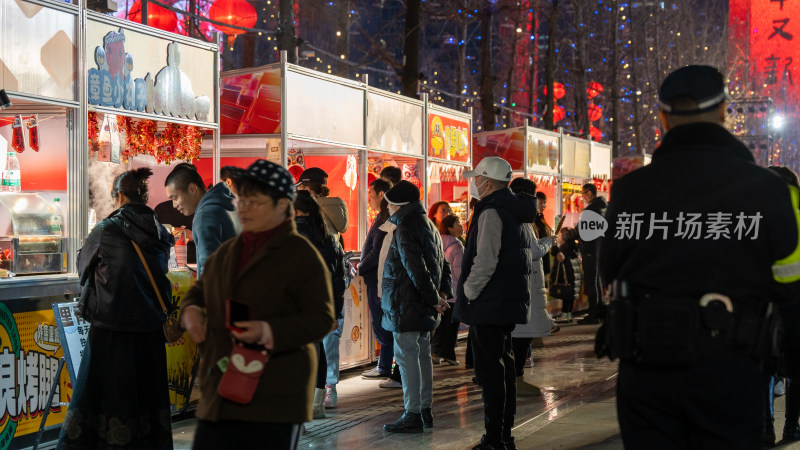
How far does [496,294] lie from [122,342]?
258cm

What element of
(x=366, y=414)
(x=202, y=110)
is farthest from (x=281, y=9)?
(x=366, y=414)

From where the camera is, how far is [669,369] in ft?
11.7

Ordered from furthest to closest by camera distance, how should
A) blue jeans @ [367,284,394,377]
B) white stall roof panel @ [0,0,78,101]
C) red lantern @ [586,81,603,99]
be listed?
red lantern @ [586,81,603,99] < blue jeans @ [367,284,394,377] < white stall roof panel @ [0,0,78,101]

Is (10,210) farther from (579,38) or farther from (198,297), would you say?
(579,38)

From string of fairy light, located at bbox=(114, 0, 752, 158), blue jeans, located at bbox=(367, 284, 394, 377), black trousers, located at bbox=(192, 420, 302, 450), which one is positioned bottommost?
blue jeans, located at bbox=(367, 284, 394, 377)

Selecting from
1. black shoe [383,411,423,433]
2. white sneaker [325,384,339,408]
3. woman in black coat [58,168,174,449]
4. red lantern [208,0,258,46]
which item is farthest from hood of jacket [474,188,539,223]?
red lantern [208,0,258,46]

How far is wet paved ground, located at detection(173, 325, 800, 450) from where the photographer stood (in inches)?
307

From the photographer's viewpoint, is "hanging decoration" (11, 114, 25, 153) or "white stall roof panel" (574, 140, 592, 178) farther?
"white stall roof panel" (574, 140, 592, 178)

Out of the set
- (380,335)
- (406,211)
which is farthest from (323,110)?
(406,211)

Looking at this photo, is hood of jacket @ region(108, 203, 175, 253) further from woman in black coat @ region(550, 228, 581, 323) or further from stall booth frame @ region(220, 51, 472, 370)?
woman in black coat @ region(550, 228, 581, 323)

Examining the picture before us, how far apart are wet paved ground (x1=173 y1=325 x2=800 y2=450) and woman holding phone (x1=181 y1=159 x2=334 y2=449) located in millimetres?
3822

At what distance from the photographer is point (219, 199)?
278 inches

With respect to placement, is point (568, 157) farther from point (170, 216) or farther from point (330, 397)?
point (330, 397)

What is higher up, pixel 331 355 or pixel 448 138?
pixel 448 138
